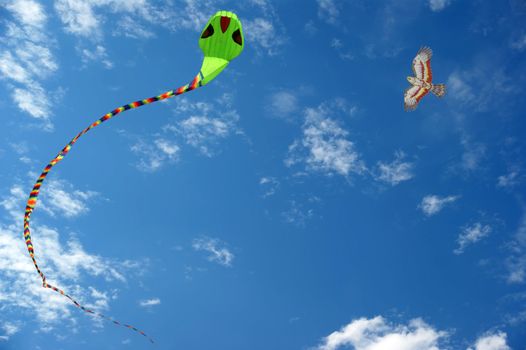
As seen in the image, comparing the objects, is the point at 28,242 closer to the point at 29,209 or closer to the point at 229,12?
the point at 29,209

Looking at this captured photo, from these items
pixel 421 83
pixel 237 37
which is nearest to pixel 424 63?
pixel 421 83

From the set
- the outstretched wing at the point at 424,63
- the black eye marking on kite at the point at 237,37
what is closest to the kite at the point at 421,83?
the outstretched wing at the point at 424,63

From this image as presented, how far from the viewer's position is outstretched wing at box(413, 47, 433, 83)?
3195 cm

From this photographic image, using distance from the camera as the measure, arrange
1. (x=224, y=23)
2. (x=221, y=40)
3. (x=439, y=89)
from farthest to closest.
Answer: (x=439, y=89) → (x=221, y=40) → (x=224, y=23)

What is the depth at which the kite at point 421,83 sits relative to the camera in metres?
31.8

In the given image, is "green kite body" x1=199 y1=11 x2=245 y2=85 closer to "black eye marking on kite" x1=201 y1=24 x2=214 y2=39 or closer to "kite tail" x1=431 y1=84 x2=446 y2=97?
"black eye marking on kite" x1=201 y1=24 x2=214 y2=39

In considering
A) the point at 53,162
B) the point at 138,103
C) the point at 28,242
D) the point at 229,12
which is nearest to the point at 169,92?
the point at 138,103

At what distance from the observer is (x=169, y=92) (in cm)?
1399

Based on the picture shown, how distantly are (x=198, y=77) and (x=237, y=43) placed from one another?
3.44m

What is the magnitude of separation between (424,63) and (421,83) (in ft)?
4.58

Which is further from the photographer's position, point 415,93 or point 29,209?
point 415,93

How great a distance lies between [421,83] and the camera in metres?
32.4

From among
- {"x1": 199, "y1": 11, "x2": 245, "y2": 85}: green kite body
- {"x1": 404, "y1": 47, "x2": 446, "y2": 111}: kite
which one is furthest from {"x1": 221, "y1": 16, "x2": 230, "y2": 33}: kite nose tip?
{"x1": 404, "y1": 47, "x2": 446, "y2": 111}: kite

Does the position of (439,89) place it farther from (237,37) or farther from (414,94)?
(237,37)
